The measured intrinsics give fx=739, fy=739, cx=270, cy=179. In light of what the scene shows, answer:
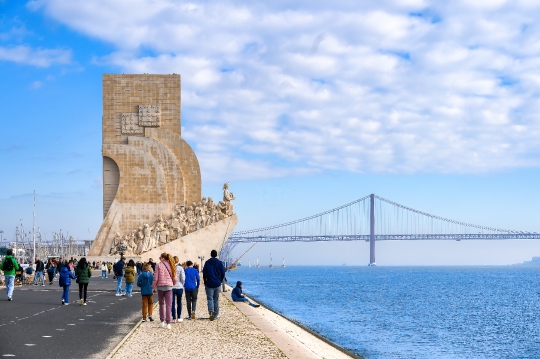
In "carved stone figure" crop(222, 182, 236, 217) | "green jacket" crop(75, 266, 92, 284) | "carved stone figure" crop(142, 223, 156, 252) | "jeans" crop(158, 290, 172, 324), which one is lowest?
"jeans" crop(158, 290, 172, 324)

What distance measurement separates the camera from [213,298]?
30.9ft

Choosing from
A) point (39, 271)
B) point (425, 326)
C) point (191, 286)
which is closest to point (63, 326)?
point (191, 286)

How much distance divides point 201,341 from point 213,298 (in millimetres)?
2158

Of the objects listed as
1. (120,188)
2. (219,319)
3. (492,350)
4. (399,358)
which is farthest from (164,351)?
(120,188)

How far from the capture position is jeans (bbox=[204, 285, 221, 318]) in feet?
30.2

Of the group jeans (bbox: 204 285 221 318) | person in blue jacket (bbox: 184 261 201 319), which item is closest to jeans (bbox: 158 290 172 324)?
jeans (bbox: 204 285 221 318)

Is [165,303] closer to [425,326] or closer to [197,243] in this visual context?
[425,326]

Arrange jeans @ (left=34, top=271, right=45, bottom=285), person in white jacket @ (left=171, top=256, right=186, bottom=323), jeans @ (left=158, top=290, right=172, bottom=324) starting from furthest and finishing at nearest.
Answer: jeans @ (left=34, top=271, right=45, bottom=285) → person in white jacket @ (left=171, top=256, right=186, bottom=323) → jeans @ (left=158, top=290, right=172, bottom=324)

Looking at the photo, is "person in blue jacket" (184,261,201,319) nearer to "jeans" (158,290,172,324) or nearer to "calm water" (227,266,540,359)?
"jeans" (158,290,172,324)

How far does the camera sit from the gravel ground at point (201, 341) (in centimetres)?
639

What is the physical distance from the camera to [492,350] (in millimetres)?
12711

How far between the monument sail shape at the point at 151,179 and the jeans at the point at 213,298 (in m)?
17.7

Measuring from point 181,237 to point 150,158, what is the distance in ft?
11.7

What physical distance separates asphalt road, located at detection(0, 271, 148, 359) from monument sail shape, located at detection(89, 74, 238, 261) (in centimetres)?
1450
